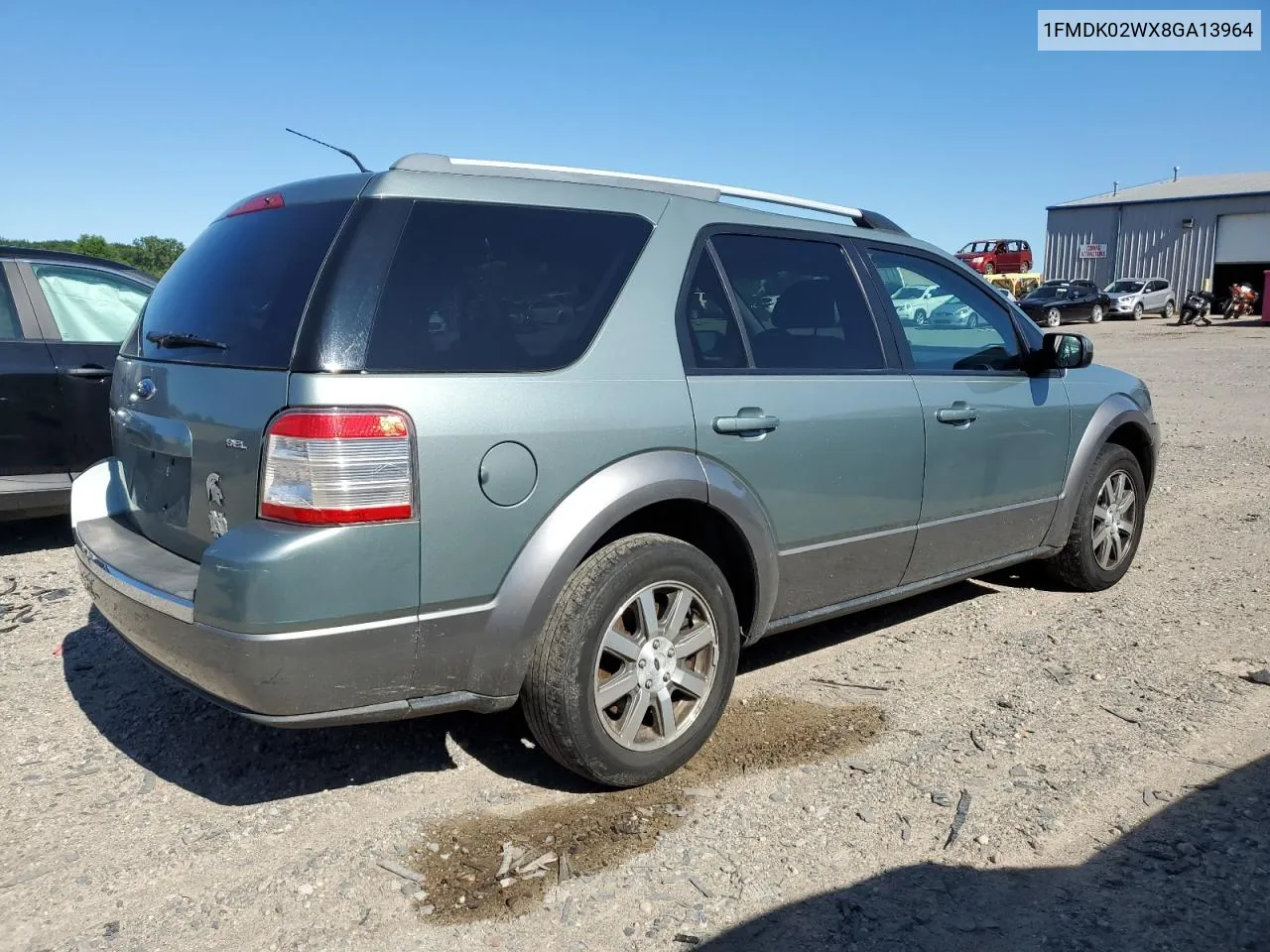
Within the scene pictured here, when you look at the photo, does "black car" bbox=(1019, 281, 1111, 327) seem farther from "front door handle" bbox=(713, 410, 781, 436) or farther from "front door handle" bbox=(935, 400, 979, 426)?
"front door handle" bbox=(713, 410, 781, 436)

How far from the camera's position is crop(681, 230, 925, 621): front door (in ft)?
11.1

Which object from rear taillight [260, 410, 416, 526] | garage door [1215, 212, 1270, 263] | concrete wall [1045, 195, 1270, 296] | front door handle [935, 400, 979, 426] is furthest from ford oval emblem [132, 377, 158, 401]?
garage door [1215, 212, 1270, 263]

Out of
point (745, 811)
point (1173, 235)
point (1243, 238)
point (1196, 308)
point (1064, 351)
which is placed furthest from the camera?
point (1173, 235)

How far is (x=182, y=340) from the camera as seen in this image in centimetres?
311

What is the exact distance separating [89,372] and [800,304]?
13.7 ft

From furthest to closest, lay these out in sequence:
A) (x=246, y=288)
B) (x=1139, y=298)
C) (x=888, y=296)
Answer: (x=1139, y=298) < (x=888, y=296) < (x=246, y=288)

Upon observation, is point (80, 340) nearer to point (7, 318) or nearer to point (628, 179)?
point (7, 318)

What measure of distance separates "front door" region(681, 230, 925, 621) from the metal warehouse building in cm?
4398

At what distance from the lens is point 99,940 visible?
8.26 feet

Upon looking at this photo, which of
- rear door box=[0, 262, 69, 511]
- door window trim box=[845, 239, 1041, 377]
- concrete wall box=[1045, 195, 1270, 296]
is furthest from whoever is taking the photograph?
concrete wall box=[1045, 195, 1270, 296]

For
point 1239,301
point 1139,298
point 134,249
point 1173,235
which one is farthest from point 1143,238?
point 134,249

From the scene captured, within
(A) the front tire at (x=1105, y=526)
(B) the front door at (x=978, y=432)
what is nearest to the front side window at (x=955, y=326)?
(B) the front door at (x=978, y=432)

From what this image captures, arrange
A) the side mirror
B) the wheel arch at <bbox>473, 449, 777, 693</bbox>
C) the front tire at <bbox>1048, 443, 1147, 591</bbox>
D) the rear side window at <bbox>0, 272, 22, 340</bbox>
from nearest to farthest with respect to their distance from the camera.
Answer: the wheel arch at <bbox>473, 449, 777, 693</bbox> < the side mirror < the front tire at <bbox>1048, 443, 1147, 591</bbox> < the rear side window at <bbox>0, 272, 22, 340</bbox>

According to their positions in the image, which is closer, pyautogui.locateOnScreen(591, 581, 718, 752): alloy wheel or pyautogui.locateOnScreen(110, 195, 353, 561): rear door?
pyautogui.locateOnScreen(110, 195, 353, 561): rear door
